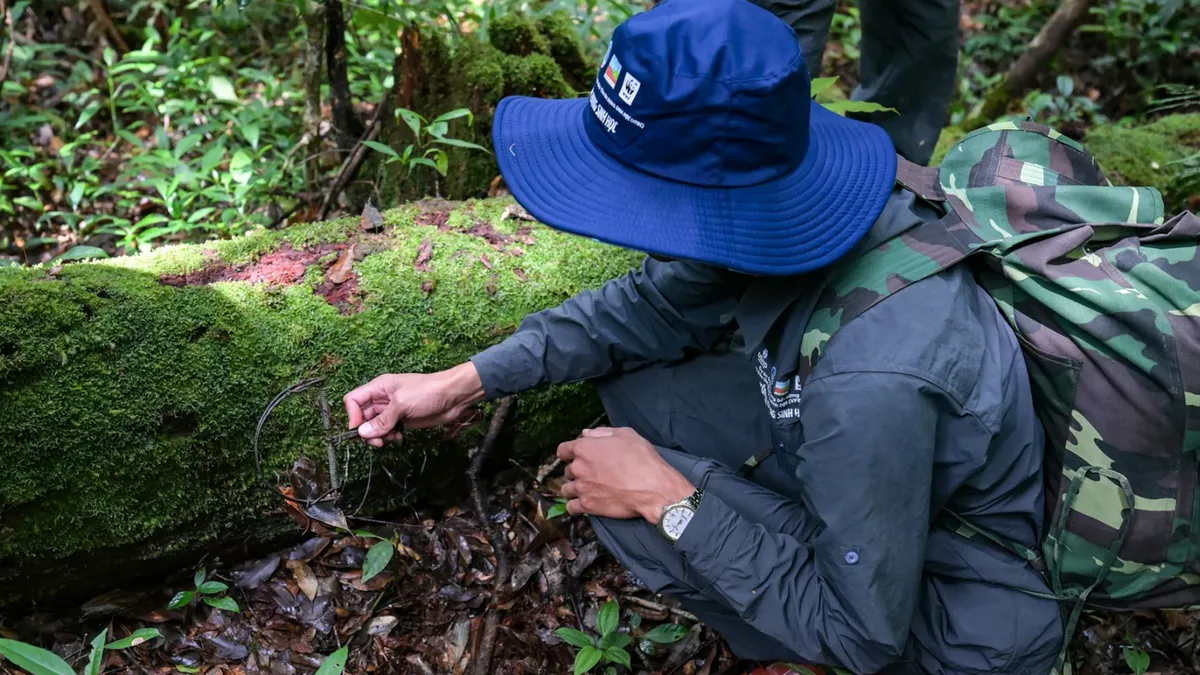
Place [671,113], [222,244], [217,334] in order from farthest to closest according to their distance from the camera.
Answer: [222,244]
[217,334]
[671,113]

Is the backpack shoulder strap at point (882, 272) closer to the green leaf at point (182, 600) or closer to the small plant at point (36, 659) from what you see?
the small plant at point (36, 659)

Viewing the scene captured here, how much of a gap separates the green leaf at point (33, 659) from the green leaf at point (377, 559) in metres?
0.86

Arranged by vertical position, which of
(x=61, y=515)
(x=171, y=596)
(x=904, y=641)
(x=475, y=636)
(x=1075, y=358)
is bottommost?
(x=475, y=636)

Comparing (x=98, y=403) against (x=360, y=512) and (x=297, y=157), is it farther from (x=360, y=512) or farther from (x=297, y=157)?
(x=297, y=157)

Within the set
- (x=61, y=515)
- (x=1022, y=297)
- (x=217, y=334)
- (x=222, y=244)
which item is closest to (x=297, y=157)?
(x=222, y=244)

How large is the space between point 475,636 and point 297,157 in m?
3.05

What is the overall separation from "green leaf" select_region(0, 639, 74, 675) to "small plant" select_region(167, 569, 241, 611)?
2.06ft

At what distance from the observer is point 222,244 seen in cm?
296

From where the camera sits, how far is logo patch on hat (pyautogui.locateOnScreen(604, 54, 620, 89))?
1751 mm

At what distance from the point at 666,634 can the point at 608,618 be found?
225mm

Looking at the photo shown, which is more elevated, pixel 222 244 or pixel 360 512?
pixel 222 244

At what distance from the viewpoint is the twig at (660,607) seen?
2.86m

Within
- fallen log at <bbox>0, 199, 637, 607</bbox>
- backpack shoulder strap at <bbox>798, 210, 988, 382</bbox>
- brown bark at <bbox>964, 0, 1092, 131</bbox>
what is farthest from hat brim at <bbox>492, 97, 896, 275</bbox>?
brown bark at <bbox>964, 0, 1092, 131</bbox>

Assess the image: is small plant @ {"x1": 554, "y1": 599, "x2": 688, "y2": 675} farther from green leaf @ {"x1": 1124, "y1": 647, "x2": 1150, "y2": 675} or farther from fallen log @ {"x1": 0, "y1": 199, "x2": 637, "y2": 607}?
green leaf @ {"x1": 1124, "y1": 647, "x2": 1150, "y2": 675}
